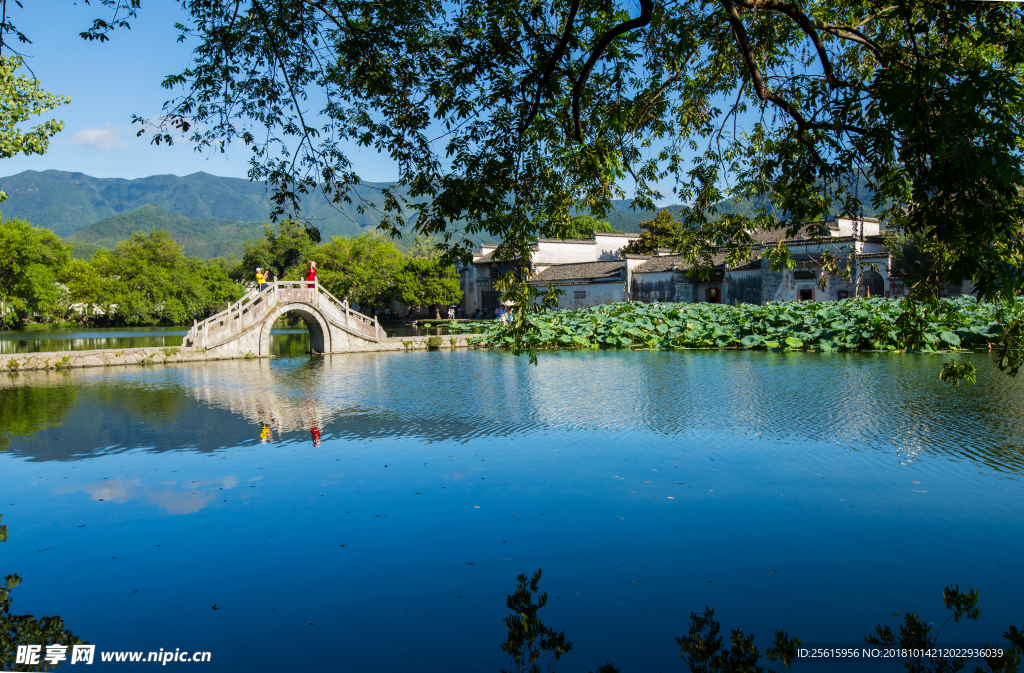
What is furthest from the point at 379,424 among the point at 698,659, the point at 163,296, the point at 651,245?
the point at 163,296

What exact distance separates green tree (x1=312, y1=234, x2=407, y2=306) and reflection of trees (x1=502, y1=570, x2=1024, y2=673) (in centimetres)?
3994

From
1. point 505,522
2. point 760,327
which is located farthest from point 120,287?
point 505,522

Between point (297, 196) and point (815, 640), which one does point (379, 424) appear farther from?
point (815, 640)

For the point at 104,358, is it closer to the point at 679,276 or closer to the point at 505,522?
the point at 505,522

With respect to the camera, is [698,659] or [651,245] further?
[651,245]

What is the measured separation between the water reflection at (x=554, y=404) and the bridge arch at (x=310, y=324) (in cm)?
480

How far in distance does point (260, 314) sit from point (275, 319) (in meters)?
0.51

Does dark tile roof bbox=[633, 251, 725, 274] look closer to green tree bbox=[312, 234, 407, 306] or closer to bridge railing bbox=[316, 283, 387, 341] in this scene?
green tree bbox=[312, 234, 407, 306]

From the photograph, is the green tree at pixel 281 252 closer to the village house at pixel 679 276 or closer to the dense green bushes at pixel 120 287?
the dense green bushes at pixel 120 287

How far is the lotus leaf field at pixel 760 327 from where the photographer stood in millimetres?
17641

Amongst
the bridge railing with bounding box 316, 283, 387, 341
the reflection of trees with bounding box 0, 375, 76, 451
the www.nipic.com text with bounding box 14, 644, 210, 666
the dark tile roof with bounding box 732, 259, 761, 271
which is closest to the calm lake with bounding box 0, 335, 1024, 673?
the www.nipic.com text with bounding box 14, 644, 210, 666

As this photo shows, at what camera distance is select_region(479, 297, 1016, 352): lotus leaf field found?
57.9 ft

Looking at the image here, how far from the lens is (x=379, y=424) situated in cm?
974

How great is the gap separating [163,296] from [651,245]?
37587 mm
